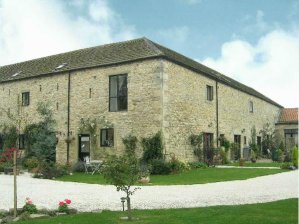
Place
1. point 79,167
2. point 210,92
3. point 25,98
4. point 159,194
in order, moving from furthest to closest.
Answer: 1. point 25,98
2. point 210,92
3. point 79,167
4. point 159,194

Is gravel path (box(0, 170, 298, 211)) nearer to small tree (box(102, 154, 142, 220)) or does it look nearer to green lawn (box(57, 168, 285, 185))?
green lawn (box(57, 168, 285, 185))

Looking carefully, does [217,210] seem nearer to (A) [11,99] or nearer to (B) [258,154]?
(A) [11,99]

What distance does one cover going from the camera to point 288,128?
133ft

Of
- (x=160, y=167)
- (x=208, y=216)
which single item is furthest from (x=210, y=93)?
(x=208, y=216)

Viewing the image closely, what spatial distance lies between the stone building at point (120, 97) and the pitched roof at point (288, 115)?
13.5 m

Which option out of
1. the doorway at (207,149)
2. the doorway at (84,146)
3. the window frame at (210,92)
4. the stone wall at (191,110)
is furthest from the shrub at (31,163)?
the window frame at (210,92)

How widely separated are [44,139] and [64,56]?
6859mm

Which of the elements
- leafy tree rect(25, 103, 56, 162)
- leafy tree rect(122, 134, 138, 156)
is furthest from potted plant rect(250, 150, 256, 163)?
leafy tree rect(25, 103, 56, 162)

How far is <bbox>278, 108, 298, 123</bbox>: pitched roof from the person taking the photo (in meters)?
41.0

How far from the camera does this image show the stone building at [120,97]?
22.1 metres

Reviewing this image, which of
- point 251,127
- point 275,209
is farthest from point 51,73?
point 275,209

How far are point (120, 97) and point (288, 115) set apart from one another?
981 inches

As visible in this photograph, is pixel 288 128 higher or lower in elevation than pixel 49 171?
higher

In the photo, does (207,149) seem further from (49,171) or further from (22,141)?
(22,141)
